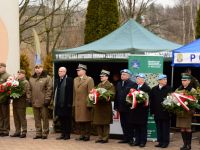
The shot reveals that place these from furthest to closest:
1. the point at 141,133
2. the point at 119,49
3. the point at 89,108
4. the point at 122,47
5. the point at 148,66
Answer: the point at 122,47, the point at 119,49, the point at 89,108, the point at 148,66, the point at 141,133

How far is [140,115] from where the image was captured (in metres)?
10.5

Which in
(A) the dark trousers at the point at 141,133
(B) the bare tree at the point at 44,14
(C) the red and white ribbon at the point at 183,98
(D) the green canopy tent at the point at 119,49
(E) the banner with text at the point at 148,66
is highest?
(B) the bare tree at the point at 44,14

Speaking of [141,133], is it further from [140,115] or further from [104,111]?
[104,111]

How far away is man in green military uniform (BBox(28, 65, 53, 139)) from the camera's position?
1149cm

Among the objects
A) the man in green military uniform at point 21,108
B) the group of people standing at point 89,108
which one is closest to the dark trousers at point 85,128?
the group of people standing at point 89,108

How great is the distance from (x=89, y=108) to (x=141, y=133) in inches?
58.0

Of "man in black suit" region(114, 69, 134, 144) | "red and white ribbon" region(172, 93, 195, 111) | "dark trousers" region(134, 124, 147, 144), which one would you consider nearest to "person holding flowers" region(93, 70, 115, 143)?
"man in black suit" region(114, 69, 134, 144)

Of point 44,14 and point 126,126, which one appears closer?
point 126,126

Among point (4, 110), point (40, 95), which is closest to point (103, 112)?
point (40, 95)

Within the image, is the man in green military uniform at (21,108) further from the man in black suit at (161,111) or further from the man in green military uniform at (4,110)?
the man in black suit at (161,111)

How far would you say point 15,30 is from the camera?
18969 mm

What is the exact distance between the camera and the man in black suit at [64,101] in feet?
37.5

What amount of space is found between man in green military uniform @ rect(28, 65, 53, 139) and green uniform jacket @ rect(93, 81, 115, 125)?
129 cm

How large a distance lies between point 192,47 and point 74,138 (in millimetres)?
3819
